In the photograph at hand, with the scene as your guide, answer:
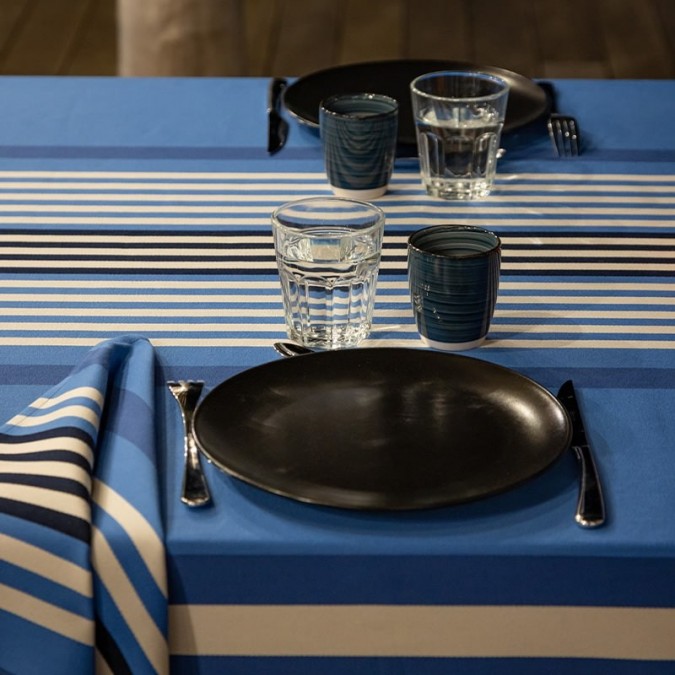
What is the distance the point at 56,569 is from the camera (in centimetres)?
79

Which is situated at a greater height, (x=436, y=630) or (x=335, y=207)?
(x=335, y=207)

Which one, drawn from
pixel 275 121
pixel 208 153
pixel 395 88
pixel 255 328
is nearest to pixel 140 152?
pixel 208 153

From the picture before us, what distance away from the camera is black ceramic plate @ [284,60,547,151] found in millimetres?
1537

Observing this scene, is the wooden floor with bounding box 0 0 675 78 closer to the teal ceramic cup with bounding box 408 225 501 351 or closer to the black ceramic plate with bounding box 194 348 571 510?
the teal ceramic cup with bounding box 408 225 501 351

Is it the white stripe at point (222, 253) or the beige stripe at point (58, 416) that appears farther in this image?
the white stripe at point (222, 253)

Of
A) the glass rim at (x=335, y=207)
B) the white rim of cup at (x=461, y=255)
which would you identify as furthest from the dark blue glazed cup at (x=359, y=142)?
the white rim of cup at (x=461, y=255)

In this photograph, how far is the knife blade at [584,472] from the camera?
2.63 feet

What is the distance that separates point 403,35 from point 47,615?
374 cm

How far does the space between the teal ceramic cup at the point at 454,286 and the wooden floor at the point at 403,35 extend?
2900 mm

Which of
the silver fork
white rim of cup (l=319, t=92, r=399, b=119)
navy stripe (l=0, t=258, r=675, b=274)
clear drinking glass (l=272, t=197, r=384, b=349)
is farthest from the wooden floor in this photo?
the silver fork

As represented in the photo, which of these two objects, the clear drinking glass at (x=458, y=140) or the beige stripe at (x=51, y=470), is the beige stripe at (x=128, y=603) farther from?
the clear drinking glass at (x=458, y=140)

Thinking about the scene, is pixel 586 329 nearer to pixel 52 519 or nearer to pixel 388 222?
pixel 388 222

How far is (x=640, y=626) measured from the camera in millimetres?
801

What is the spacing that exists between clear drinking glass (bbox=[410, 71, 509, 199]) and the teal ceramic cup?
336 mm
